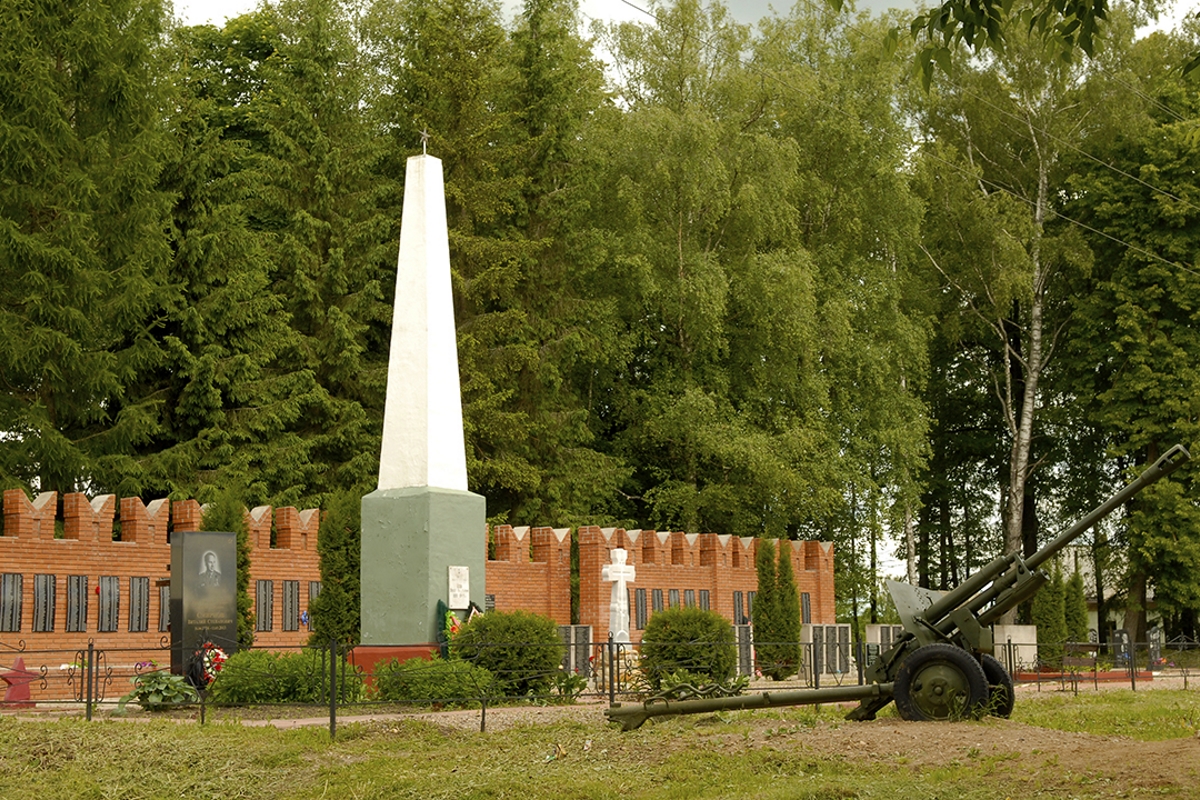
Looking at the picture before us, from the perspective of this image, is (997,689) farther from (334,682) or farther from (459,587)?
(459,587)

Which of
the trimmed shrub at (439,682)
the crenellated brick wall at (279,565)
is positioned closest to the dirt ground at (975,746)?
the trimmed shrub at (439,682)

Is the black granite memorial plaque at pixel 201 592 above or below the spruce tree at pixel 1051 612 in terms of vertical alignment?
above

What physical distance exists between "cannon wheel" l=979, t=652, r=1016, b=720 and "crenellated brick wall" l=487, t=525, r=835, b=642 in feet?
41.5

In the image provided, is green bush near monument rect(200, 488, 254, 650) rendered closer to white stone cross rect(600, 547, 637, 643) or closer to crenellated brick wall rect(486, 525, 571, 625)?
crenellated brick wall rect(486, 525, 571, 625)

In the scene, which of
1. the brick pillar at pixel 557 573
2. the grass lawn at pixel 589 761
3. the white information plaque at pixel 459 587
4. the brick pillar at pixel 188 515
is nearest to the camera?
the grass lawn at pixel 589 761

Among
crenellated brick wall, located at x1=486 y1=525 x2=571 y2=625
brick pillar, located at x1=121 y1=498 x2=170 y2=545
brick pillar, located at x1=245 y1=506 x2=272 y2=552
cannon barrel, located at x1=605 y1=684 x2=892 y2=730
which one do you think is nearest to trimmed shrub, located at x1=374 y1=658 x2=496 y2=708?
cannon barrel, located at x1=605 y1=684 x2=892 y2=730

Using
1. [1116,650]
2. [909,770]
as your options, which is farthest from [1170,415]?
[909,770]

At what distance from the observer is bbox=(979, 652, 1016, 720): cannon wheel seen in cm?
1433

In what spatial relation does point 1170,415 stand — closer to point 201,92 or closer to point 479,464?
point 479,464

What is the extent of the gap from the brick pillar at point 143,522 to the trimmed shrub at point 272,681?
22.2ft

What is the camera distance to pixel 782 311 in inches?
1355

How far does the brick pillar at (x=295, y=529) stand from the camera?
25.4 m

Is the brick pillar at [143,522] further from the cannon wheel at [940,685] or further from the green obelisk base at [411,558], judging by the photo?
the cannon wheel at [940,685]

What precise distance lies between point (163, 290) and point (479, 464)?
27.0ft
